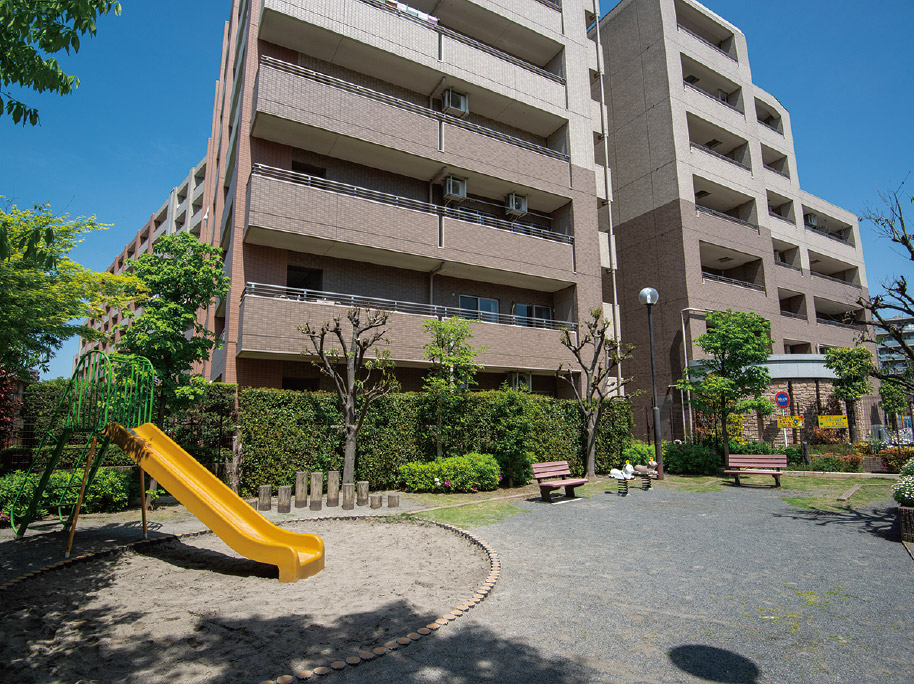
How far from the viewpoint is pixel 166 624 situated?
509cm

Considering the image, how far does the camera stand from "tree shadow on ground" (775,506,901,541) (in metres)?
8.52

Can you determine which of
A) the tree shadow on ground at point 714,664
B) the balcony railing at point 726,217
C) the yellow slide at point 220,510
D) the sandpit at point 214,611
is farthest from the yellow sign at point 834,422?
the yellow slide at point 220,510

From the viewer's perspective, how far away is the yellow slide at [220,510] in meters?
6.59

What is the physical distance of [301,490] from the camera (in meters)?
12.0

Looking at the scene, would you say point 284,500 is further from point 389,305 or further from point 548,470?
point 389,305

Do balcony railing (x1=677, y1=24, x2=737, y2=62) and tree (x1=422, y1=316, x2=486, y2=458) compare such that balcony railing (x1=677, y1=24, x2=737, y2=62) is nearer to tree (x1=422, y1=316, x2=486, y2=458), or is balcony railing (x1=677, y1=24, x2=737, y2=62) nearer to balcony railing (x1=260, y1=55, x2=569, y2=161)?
balcony railing (x1=260, y1=55, x2=569, y2=161)

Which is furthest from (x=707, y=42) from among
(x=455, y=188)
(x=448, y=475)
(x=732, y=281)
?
(x=448, y=475)

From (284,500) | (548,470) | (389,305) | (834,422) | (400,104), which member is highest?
(400,104)

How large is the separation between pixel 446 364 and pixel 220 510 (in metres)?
9.09

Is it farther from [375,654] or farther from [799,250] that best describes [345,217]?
[799,250]

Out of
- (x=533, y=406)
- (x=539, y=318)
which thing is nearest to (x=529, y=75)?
(x=539, y=318)

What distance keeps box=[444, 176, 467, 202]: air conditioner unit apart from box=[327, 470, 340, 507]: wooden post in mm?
12132

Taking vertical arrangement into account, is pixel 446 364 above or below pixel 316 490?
above

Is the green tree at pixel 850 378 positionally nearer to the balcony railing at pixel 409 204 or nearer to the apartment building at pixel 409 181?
the apartment building at pixel 409 181
